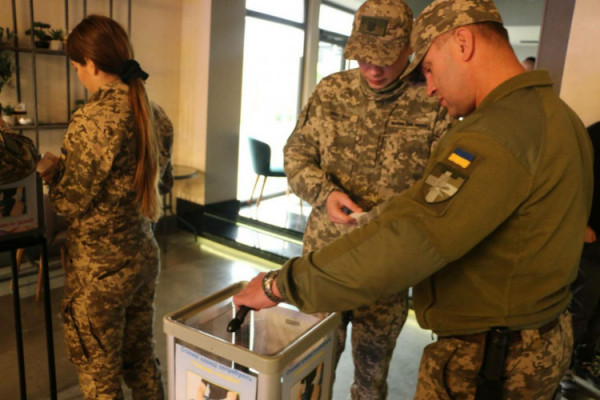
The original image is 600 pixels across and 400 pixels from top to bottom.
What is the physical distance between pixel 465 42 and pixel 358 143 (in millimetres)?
801

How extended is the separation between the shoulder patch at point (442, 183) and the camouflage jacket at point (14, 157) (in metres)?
1.16

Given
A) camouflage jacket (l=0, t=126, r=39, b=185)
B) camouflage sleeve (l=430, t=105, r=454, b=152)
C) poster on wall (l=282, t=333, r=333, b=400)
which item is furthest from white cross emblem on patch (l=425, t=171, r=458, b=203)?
camouflage jacket (l=0, t=126, r=39, b=185)

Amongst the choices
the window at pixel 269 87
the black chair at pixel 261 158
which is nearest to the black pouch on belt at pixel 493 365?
the black chair at pixel 261 158

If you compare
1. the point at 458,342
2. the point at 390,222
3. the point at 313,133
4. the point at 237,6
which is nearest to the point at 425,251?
the point at 390,222

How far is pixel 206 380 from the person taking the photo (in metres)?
1.05

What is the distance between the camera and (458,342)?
1050mm

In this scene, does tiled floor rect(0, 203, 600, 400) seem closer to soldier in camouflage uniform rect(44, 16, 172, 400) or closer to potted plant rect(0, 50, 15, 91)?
soldier in camouflage uniform rect(44, 16, 172, 400)

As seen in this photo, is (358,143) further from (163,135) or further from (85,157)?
(85,157)

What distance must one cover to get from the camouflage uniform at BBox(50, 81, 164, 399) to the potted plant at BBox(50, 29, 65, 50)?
2.52m

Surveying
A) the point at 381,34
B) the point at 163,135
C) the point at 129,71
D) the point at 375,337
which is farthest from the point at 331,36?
the point at 375,337

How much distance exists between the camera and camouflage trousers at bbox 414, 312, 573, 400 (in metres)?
1.02

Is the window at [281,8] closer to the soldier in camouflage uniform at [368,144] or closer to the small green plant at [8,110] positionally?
the small green plant at [8,110]

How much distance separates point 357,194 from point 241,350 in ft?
2.87

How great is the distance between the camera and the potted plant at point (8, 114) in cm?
344
